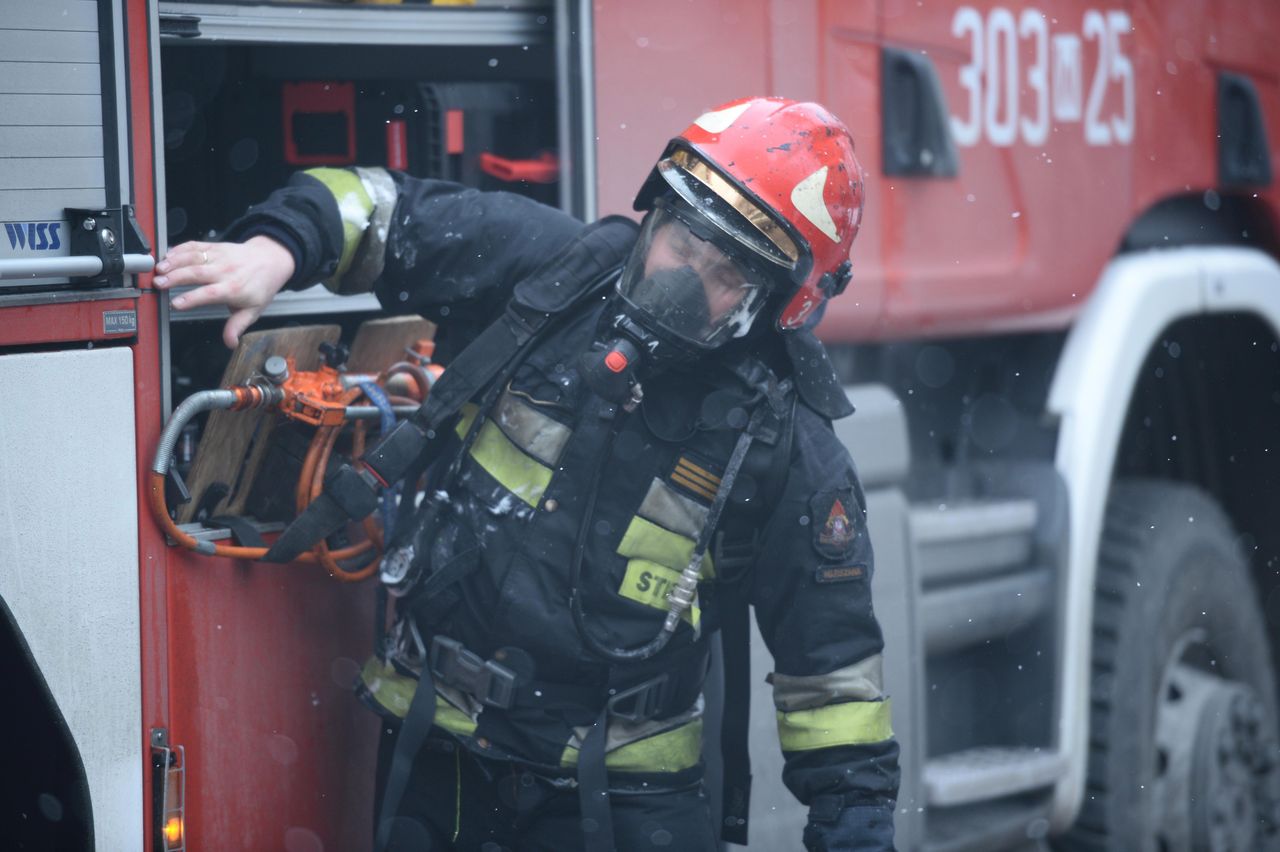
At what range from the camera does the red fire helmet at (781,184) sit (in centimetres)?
222

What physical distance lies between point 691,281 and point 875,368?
1.43 meters

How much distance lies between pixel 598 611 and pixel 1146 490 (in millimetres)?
1999

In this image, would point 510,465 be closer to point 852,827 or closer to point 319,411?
point 319,411

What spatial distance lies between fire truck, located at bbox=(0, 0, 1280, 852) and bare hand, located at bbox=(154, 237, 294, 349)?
0.04m

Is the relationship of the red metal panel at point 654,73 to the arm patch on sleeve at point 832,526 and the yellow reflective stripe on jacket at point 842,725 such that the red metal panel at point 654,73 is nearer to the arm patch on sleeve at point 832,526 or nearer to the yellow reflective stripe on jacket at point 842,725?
the arm patch on sleeve at point 832,526

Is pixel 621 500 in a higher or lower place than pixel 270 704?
higher

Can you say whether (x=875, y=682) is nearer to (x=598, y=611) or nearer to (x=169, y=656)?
(x=598, y=611)

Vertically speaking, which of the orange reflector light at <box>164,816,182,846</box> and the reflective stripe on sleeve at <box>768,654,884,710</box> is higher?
the reflective stripe on sleeve at <box>768,654,884,710</box>

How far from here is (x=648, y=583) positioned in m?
2.29

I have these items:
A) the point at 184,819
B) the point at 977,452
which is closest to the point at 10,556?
the point at 184,819

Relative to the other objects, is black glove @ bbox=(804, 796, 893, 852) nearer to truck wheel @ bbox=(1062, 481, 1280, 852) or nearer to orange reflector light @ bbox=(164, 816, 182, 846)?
orange reflector light @ bbox=(164, 816, 182, 846)

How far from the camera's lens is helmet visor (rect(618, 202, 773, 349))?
7.18ft

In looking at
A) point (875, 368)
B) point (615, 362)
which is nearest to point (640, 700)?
point (615, 362)

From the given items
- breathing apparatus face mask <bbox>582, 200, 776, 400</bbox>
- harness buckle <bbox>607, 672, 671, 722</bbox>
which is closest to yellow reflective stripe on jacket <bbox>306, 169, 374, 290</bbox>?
breathing apparatus face mask <bbox>582, 200, 776, 400</bbox>
